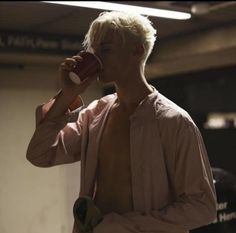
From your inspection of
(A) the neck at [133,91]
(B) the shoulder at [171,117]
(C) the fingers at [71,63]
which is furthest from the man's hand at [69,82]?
(B) the shoulder at [171,117]

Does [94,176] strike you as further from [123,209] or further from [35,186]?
[35,186]

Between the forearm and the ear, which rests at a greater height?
the ear

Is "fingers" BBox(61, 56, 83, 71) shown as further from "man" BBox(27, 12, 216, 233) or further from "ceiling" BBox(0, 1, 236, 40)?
"ceiling" BBox(0, 1, 236, 40)

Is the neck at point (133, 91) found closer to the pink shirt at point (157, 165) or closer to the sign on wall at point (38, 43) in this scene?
the pink shirt at point (157, 165)

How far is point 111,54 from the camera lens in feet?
5.46

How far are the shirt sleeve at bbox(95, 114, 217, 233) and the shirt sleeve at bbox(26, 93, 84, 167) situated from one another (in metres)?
0.31

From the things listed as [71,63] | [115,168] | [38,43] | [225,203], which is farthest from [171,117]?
[38,43]

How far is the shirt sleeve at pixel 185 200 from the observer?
160cm

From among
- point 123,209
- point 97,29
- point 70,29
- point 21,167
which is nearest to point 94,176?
point 123,209

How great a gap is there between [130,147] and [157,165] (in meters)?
0.11

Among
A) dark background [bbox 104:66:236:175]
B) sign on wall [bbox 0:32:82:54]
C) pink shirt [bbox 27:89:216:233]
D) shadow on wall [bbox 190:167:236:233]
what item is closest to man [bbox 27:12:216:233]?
pink shirt [bbox 27:89:216:233]

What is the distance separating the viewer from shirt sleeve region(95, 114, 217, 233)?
160 cm

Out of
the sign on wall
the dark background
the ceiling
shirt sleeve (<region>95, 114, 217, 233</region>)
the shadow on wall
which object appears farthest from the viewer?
the dark background

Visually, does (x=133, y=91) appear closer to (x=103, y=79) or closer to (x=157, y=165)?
(x=103, y=79)
